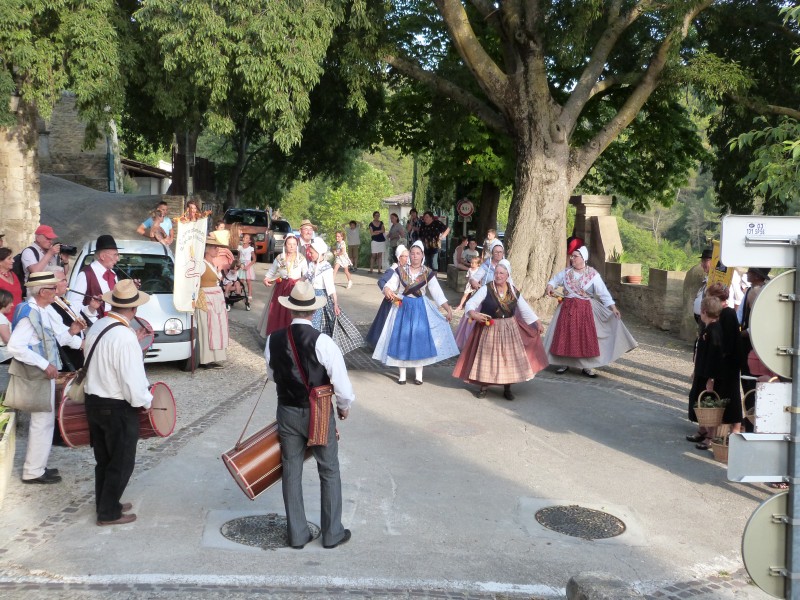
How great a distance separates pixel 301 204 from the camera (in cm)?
8281

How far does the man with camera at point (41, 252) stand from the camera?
11047mm

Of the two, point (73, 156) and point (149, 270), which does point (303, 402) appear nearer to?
point (149, 270)

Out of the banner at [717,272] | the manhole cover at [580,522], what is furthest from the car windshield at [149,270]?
the banner at [717,272]

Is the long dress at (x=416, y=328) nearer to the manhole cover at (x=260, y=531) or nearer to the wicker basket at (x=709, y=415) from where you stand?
the wicker basket at (x=709, y=415)

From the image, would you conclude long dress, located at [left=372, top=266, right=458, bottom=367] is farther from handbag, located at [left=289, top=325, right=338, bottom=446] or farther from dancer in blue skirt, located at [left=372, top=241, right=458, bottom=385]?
handbag, located at [left=289, top=325, right=338, bottom=446]

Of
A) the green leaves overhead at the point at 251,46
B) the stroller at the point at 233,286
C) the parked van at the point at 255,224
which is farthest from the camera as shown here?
the parked van at the point at 255,224

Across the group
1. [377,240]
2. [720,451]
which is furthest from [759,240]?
[377,240]

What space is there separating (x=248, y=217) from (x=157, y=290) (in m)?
20.5

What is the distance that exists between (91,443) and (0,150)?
12392 mm

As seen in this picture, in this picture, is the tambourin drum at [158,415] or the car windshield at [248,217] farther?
the car windshield at [248,217]

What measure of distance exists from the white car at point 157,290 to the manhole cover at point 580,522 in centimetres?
599

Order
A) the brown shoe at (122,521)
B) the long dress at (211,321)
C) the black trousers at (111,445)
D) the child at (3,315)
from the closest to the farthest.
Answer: the black trousers at (111,445), the brown shoe at (122,521), the child at (3,315), the long dress at (211,321)

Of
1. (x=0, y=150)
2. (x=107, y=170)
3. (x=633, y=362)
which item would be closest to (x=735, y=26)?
(x=633, y=362)

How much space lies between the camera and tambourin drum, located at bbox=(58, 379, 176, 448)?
690 cm
